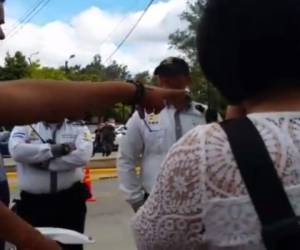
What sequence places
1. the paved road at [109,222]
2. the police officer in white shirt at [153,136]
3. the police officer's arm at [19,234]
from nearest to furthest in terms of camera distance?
the police officer's arm at [19,234] < the police officer in white shirt at [153,136] < the paved road at [109,222]

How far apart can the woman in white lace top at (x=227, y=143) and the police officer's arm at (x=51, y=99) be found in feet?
1.77

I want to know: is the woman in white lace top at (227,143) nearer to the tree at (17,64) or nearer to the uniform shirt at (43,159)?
the uniform shirt at (43,159)

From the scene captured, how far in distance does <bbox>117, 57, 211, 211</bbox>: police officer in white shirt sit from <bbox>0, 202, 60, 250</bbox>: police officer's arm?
2.45 m

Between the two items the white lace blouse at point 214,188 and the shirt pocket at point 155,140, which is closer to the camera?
the white lace blouse at point 214,188

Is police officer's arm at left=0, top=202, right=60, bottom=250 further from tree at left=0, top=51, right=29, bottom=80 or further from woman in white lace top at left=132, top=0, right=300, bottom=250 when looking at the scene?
tree at left=0, top=51, right=29, bottom=80

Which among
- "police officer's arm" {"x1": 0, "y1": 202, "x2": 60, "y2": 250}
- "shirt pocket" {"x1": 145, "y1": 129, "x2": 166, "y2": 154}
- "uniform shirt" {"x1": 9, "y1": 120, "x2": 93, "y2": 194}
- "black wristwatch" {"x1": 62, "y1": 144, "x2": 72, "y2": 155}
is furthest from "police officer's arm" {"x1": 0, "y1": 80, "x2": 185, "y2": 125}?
"black wristwatch" {"x1": 62, "y1": 144, "x2": 72, "y2": 155}

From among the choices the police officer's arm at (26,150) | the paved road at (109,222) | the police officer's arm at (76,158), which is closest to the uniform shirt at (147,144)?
the police officer's arm at (76,158)

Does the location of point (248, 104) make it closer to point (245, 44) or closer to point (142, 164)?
point (245, 44)

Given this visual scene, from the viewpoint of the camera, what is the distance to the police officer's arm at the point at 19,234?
7.79 feet

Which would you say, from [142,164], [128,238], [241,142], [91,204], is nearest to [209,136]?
[241,142]

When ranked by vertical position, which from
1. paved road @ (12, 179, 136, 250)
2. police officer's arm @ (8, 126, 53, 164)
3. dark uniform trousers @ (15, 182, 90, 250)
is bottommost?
paved road @ (12, 179, 136, 250)

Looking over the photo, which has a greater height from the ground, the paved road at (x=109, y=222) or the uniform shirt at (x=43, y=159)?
the uniform shirt at (x=43, y=159)

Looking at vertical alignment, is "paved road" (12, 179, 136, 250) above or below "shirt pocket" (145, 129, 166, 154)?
below

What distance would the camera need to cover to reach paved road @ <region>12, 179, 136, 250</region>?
8.37 meters
